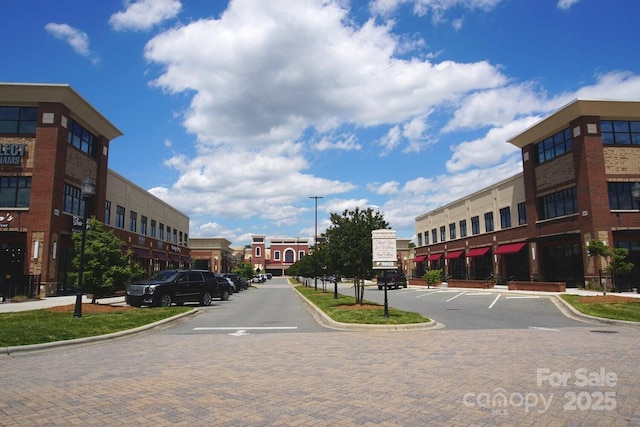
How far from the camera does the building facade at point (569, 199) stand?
32.2 meters

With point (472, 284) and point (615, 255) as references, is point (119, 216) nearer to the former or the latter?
point (472, 284)

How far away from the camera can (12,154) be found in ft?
100

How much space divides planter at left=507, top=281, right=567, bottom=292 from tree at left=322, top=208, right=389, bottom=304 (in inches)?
604

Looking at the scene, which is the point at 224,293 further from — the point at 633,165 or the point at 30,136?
the point at 633,165

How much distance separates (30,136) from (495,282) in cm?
4060

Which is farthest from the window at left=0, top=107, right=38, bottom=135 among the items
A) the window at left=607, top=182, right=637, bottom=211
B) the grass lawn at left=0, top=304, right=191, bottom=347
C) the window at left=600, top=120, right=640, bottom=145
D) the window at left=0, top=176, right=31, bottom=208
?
the window at left=607, top=182, right=637, bottom=211

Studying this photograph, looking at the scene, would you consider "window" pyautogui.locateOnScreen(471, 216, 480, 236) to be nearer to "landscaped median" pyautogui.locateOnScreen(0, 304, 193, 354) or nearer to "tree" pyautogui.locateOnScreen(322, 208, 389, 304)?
"tree" pyautogui.locateOnScreen(322, 208, 389, 304)

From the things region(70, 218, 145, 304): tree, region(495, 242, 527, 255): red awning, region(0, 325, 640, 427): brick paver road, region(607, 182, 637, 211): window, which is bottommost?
region(0, 325, 640, 427): brick paver road

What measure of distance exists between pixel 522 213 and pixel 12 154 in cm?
4040

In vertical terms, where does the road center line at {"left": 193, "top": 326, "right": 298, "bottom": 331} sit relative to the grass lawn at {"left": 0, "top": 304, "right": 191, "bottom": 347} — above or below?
below

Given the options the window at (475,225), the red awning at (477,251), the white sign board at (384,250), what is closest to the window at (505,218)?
the red awning at (477,251)

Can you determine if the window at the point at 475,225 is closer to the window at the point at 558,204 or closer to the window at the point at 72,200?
the window at the point at 558,204

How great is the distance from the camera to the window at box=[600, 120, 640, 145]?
110 ft

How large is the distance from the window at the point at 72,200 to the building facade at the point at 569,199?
34.9m
